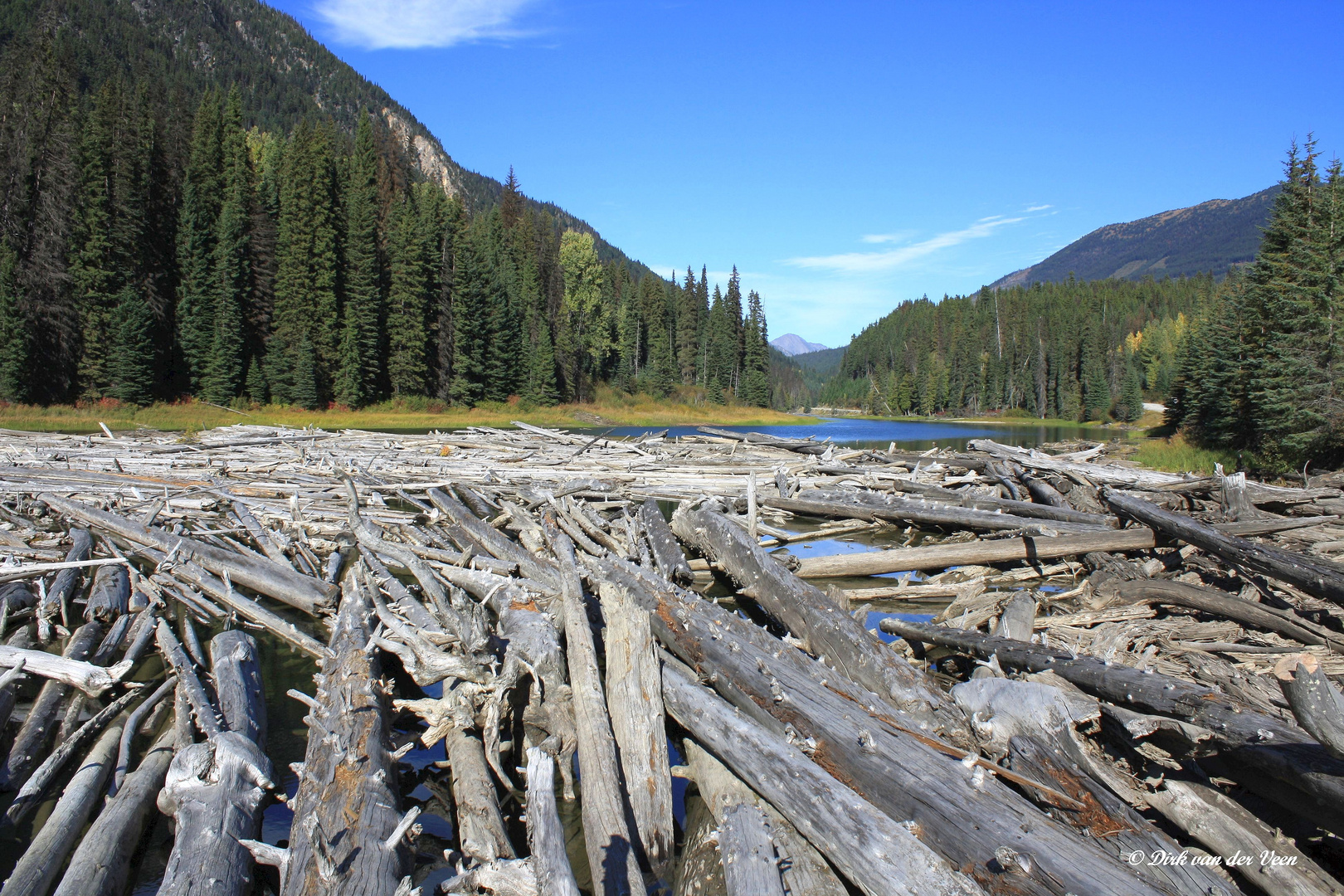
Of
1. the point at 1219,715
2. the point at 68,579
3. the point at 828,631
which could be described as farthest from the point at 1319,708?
the point at 68,579

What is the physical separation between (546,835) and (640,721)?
1345 mm

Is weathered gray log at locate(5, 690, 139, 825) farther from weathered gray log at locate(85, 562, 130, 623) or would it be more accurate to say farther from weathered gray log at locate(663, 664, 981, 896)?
weathered gray log at locate(663, 664, 981, 896)

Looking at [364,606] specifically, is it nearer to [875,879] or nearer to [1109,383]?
[875,879]

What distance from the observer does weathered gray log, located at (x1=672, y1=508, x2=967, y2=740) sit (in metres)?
4.66

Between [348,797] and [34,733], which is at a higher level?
[348,797]

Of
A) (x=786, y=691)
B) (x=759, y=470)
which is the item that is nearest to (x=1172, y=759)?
(x=786, y=691)

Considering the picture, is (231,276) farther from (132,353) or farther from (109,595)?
(109,595)

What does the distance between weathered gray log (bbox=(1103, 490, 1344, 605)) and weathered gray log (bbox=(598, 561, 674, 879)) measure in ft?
21.5

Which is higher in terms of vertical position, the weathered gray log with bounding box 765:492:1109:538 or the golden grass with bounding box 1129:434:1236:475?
the weathered gray log with bounding box 765:492:1109:538

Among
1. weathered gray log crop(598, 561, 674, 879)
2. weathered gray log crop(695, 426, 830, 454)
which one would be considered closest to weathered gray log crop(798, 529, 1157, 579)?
weathered gray log crop(598, 561, 674, 879)

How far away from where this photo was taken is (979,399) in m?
104

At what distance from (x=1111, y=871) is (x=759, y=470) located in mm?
14078

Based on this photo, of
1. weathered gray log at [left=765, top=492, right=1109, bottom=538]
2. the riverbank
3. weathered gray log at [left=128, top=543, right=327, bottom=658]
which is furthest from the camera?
the riverbank

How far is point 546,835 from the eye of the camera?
129 inches
